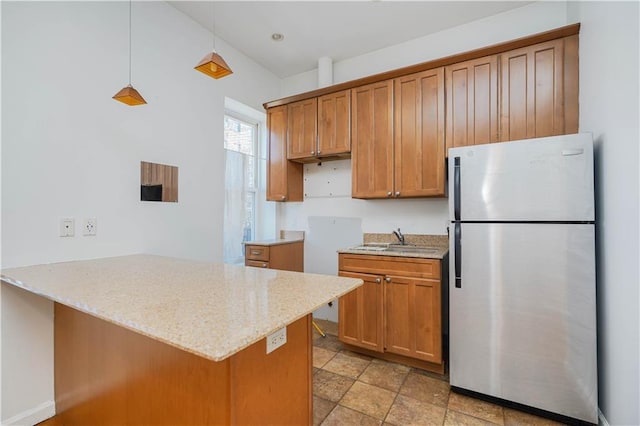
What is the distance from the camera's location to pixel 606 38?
1633 millimetres

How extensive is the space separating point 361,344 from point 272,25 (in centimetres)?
299

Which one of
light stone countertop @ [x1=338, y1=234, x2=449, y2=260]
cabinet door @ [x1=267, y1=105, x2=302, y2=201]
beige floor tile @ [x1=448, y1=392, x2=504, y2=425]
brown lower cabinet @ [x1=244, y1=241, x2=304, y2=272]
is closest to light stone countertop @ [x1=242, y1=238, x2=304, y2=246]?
brown lower cabinet @ [x1=244, y1=241, x2=304, y2=272]

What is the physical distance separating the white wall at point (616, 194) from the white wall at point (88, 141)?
2.91 meters

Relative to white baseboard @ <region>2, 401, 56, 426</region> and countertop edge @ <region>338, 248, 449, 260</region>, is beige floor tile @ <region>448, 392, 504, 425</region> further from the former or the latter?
white baseboard @ <region>2, 401, 56, 426</region>

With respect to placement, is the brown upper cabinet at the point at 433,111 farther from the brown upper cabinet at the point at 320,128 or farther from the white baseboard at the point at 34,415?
the white baseboard at the point at 34,415

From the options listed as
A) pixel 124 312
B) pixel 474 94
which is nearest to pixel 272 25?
pixel 474 94

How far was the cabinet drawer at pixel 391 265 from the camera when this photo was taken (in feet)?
7.43

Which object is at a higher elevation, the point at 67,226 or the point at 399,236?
the point at 67,226

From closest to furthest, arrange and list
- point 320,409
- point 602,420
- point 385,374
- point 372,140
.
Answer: point 602,420 → point 320,409 → point 385,374 → point 372,140

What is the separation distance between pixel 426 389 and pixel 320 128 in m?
2.46

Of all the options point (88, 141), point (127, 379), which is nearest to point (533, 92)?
point (127, 379)

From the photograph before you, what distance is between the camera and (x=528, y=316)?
1806 mm

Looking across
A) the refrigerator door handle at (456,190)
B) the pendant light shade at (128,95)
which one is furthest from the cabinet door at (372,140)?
the pendant light shade at (128,95)

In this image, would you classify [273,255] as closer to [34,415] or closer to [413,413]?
[413,413]
